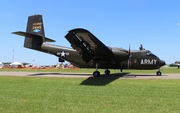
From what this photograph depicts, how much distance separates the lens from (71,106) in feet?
21.9

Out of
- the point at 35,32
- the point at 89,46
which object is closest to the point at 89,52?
the point at 89,46

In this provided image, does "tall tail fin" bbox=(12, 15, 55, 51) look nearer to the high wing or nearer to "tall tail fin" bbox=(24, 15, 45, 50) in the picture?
"tall tail fin" bbox=(24, 15, 45, 50)

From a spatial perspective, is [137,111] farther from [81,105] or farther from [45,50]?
[45,50]

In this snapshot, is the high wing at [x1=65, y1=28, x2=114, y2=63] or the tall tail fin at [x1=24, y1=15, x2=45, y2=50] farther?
the tall tail fin at [x1=24, y1=15, x2=45, y2=50]

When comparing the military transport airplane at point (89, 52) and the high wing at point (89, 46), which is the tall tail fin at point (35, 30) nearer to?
the military transport airplane at point (89, 52)

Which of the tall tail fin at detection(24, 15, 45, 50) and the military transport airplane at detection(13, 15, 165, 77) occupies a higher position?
the tall tail fin at detection(24, 15, 45, 50)

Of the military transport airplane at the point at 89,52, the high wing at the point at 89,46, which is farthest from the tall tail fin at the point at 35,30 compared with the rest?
the high wing at the point at 89,46

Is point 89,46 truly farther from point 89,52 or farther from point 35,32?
point 35,32

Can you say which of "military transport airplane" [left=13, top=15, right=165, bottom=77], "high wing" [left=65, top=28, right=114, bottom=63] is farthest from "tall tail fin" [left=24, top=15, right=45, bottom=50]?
"high wing" [left=65, top=28, right=114, bottom=63]

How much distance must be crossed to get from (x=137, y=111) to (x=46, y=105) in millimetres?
3096

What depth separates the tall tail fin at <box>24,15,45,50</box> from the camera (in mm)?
23594

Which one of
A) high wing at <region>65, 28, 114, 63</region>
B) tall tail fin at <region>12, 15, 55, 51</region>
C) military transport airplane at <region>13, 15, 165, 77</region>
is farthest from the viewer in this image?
tall tail fin at <region>12, 15, 55, 51</region>

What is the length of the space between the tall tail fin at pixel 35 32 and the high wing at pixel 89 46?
22.9 ft

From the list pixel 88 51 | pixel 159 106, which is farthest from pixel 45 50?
pixel 159 106
